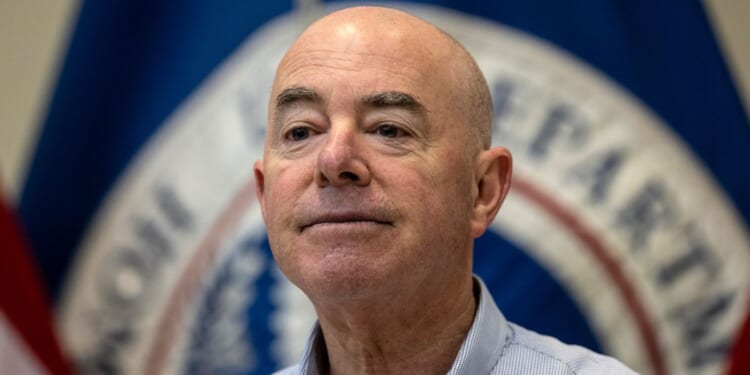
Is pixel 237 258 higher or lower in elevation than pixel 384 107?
lower

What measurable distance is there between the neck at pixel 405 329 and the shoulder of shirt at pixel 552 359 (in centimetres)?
9

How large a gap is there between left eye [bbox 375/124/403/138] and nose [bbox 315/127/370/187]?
5 centimetres

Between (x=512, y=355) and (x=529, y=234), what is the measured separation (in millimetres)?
1220

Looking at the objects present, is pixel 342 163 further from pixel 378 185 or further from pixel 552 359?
pixel 552 359

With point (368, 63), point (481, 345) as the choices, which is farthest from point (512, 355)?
point (368, 63)

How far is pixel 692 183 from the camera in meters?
2.86

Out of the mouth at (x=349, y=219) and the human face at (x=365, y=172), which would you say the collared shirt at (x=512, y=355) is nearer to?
the human face at (x=365, y=172)

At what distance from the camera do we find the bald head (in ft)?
5.55

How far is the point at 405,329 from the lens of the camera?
1694mm

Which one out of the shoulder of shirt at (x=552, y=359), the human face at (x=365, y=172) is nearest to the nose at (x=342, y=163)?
the human face at (x=365, y=172)

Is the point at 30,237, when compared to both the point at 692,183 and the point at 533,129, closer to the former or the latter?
the point at 533,129

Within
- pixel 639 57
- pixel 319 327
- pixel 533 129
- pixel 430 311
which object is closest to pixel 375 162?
pixel 430 311

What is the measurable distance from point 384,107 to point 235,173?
58.0 inches

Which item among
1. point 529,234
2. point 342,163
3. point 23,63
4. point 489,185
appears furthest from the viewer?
point 23,63
